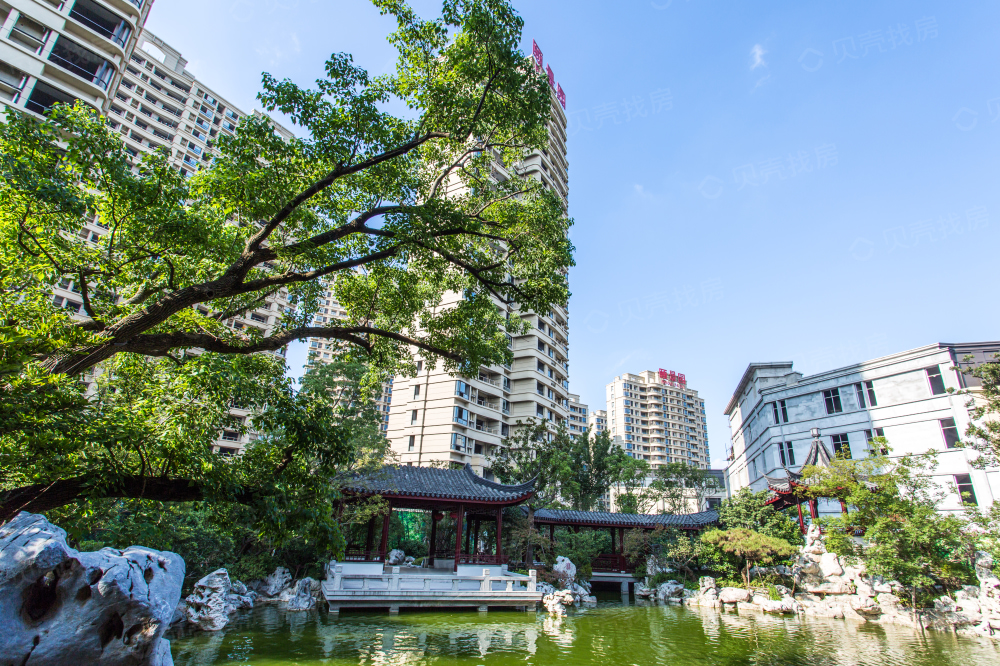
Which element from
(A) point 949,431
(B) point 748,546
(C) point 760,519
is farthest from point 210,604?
(A) point 949,431

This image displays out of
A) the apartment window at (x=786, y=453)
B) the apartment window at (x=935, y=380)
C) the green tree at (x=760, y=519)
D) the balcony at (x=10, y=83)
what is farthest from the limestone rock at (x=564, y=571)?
the balcony at (x=10, y=83)

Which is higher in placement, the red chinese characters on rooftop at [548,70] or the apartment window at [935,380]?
the red chinese characters on rooftop at [548,70]

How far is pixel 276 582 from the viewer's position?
1421 centimetres

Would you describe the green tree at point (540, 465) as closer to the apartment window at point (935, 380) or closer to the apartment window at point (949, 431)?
the apartment window at point (949, 431)

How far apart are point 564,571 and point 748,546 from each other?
5956 mm

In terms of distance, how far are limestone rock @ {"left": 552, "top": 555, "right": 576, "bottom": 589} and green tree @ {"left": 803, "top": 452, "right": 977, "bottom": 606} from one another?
7845mm

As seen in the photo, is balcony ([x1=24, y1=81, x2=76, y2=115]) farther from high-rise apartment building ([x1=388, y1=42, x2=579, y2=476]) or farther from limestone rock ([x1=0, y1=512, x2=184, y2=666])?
high-rise apartment building ([x1=388, y1=42, x2=579, y2=476])

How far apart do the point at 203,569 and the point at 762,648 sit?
13.1 meters

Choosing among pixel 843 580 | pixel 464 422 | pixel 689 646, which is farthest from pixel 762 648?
pixel 464 422

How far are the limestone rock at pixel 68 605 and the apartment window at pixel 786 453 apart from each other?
1032 inches

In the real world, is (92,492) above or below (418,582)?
above

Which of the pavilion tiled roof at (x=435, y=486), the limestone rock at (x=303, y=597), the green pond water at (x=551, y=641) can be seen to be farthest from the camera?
the pavilion tiled roof at (x=435, y=486)

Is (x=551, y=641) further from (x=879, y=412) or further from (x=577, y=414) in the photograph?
(x=577, y=414)

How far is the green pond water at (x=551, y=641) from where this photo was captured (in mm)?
8359
